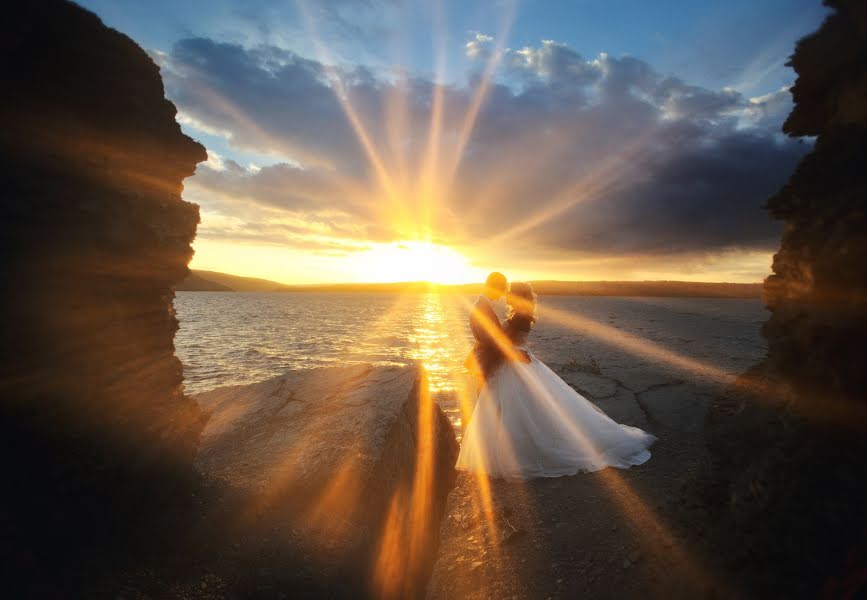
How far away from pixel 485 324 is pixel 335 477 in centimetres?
316

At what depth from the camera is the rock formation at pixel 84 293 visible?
2.62 meters

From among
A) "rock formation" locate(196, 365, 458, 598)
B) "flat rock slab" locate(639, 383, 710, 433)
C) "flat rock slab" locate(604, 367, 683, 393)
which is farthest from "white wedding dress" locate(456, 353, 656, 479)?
"flat rock slab" locate(604, 367, 683, 393)

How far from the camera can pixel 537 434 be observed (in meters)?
5.75

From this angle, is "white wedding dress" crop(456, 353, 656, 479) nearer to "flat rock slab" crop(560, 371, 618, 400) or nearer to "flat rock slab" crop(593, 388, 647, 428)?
"flat rock slab" crop(593, 388, 647, 428)

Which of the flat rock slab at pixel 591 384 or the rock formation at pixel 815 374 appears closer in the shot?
the rock formation at pixel 815 374

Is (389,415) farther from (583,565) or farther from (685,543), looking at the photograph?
(685,543)

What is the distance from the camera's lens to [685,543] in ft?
9.59

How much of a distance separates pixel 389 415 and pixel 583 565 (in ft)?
9.31

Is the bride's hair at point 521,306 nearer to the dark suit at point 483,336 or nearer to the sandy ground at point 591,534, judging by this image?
the dark suit at point 483,336

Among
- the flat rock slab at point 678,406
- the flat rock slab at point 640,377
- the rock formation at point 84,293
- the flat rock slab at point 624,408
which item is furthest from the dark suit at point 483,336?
the flat rock slab at point 640,377

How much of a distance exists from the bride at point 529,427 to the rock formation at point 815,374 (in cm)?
314

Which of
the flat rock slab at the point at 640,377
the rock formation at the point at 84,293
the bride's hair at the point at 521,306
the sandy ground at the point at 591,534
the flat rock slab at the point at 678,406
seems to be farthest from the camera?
the flat rock slab at the point at 640,377

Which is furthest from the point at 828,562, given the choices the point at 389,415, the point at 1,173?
the point at 1,173

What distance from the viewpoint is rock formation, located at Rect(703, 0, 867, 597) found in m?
1.78
